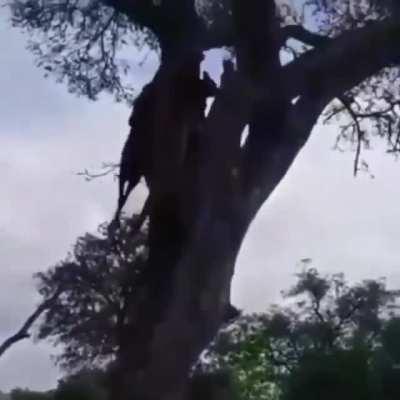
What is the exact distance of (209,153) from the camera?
939 cm

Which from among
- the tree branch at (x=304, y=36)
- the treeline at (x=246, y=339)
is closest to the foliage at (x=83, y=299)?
the treeline at (x=246, y=339)

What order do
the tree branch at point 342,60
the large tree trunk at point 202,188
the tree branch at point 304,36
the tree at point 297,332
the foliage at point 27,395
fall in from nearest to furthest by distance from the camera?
the large tree trunk at point 202,188 → the tree branch at point 342,60 → the tree branch at point 304,36 → the foliage at point 27,395 → the tree at point 297,332

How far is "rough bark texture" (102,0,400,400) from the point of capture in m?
8.80

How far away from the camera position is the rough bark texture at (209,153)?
880cm

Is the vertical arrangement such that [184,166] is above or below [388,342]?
below

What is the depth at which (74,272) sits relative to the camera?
23.3 m

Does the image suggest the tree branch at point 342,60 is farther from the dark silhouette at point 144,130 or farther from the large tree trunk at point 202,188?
the dark silhouette at point 144,130

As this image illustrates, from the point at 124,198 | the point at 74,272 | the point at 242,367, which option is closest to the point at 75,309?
the point at 74,272

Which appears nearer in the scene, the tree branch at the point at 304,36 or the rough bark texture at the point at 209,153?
the rough bark texture at the point at 209,153

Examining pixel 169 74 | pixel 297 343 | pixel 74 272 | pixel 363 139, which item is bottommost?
pixel 169 74

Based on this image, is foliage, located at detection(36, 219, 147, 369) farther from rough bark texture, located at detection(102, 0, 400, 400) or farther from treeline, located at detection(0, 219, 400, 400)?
rough bark texture, located at detection(102, 0, 400, 400)

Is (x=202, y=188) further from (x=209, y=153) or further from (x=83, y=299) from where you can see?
(x=83, y=299)

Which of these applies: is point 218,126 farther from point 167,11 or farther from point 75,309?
point 75,309

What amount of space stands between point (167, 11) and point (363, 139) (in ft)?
9.08
